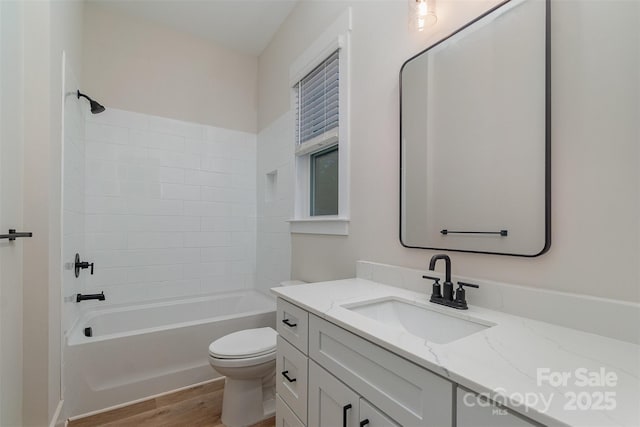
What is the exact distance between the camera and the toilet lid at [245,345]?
1.69m

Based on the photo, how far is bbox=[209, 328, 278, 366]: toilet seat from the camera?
168cm

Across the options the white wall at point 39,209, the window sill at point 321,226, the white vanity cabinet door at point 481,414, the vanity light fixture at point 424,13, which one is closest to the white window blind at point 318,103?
the window sill at point 321,226

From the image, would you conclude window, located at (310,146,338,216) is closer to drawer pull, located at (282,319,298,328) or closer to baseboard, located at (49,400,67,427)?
drawer pull, located at (282,319,298,328)

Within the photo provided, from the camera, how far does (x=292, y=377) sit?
122 centimetres

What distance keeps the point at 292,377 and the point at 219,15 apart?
287 centimetres

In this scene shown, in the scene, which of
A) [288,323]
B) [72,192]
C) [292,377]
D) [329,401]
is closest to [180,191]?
[72,192]

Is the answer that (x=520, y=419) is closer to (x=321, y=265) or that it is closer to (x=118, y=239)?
(x=321, y=265)

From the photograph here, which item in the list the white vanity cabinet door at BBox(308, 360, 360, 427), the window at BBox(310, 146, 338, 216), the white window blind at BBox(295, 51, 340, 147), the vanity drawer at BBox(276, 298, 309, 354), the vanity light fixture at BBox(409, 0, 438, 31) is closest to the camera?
the white vanity cabinet door at BBox(308, 360, 360, 427)

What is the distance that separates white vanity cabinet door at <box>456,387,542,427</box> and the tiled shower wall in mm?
2722

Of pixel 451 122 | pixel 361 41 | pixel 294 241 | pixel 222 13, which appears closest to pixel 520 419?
pixel 451 122

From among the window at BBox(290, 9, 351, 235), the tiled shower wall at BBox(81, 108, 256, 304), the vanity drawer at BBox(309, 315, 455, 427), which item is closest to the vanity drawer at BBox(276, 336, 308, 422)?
the vanity drawer at BBox(309, 315, 455, 427)

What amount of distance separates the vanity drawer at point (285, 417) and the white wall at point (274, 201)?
1.23 meters

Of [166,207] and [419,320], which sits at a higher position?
[166,207]

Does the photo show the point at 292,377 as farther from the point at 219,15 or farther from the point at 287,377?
the point at 219,15
